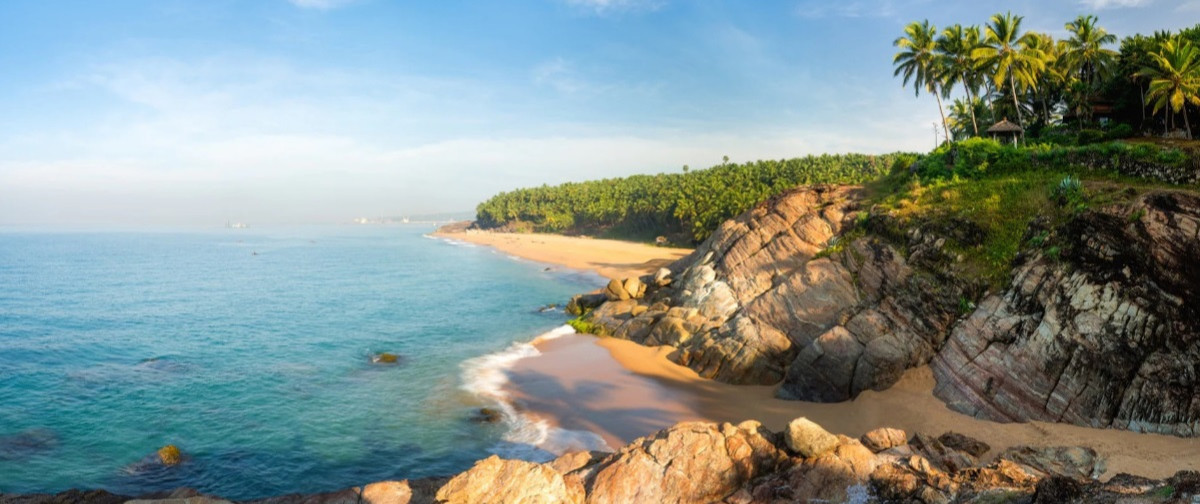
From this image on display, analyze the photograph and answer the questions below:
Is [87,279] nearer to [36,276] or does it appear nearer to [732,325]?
[36,276]

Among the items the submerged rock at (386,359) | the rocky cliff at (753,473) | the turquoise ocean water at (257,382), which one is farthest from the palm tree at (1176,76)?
the submerged rock at (386,359)

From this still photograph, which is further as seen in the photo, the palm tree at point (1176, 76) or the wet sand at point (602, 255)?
the wet sand at point (602, 255)

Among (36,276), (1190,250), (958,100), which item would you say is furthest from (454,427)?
(36,276)

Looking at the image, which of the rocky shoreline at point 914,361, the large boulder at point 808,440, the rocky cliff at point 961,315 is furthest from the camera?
the rocky cliff at point 961,315

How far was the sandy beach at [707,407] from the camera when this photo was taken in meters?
18.5

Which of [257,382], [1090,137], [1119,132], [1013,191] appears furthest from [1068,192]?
[257,382]

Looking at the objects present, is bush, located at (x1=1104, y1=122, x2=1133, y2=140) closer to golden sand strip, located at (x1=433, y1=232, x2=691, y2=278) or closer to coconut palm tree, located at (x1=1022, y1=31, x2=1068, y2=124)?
coconut palm tree, located at (x1=1022, y1=31, x2=1068, y2=124)

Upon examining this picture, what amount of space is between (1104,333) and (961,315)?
5.03 m

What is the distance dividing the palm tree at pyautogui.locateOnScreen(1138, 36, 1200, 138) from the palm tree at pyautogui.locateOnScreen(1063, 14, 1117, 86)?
14.6 meters

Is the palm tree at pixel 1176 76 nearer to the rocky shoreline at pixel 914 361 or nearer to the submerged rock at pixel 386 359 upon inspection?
the rocky shoreline at pixel 914 361

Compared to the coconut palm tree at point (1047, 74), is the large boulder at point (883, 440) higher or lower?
lower

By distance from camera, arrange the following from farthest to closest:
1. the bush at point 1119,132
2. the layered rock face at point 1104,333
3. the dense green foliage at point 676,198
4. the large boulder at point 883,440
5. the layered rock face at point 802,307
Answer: the dense green foliage at point 676,198
the bush at point 1119,132
the layered rock face at point 802,307
the layered rock face at point 1104,333
the large boulder at point 883,440

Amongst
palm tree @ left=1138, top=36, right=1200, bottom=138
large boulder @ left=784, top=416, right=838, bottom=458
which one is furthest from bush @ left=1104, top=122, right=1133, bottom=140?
large boulder @ left=784, top=416, right=838, bottom=458

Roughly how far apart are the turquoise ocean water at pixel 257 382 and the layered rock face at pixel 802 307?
35.1ft
